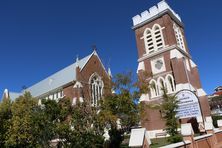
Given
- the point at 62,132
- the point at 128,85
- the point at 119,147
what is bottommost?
the point at 119,147

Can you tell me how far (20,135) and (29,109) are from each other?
2.97 meters

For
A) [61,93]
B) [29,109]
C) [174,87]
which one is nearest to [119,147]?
[29,109]

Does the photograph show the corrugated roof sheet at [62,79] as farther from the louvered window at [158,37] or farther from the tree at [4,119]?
the tree at [4,119]

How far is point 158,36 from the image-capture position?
38.2 metres

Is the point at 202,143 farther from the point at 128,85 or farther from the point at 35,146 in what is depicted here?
the point at 35,146

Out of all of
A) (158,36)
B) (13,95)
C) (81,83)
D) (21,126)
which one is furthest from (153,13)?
(13,95)

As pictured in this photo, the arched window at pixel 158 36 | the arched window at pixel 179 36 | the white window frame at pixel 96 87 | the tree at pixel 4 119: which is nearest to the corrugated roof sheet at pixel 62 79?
the white window frame at pixel 96 87

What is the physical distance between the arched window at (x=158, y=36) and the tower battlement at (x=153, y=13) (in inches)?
76.9

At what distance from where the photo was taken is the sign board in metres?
24.2

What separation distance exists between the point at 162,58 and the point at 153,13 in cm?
887

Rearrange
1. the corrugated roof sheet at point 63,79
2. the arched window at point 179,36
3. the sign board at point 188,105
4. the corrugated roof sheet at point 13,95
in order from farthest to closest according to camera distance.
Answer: the corrugated roof sheet at point 13,95 < the corrugated roof sheet at point 63,79 < the arched window at point 179,36 < the sign board at point 188,105

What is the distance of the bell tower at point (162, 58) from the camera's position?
1316 inches

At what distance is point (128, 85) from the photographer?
1026 inches

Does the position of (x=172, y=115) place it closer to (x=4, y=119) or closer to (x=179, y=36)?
(x=179, y=36)
